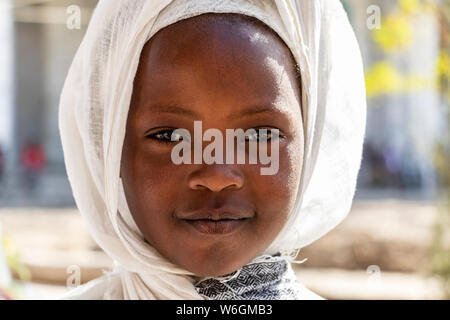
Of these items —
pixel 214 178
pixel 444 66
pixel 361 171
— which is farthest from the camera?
pixel 444 66

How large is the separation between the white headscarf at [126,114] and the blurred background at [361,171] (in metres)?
0.40

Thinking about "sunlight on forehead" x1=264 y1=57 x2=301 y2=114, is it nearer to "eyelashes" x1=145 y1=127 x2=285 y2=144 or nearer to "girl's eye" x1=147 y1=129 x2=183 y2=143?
"eyelashes" x1=145 y1=127 x2=285 y2=144

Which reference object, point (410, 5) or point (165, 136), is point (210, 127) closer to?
point (165, 136)

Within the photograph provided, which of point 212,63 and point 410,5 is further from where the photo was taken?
point 410,5

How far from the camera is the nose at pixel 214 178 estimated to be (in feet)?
3.86

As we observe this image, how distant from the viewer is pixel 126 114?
4.24ft

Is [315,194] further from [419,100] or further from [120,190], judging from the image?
[419,100]

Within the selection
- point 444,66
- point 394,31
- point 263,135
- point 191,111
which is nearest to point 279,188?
point 263,135

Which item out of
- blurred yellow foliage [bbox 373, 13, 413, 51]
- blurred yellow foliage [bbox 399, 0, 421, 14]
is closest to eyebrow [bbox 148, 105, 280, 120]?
blurred yellow foliage [bbox 399, 0, 421, 14]

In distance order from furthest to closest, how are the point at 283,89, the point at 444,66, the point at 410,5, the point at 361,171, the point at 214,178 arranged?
the point at 410,5, the point at 444,66, the point at 361,171, the point at 283,89, the point at 214,178

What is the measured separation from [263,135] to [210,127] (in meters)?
0.12

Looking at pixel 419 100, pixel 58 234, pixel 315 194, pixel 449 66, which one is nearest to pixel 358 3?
pixel 419 100

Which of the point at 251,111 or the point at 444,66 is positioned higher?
the point at 444,66

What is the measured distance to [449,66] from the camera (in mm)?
4262
